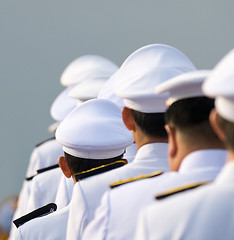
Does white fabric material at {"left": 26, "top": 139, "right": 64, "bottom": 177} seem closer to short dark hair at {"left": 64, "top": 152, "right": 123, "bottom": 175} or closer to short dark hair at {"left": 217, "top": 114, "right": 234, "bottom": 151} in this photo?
short dark hair at {"left": 64, "top": 152, "right": 123, "bottom": 175}

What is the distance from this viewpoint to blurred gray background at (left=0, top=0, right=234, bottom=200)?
803 centimetres

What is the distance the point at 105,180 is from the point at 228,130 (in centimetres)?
89

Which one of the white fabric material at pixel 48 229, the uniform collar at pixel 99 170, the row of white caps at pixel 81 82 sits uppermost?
the uniform collar at pixel 99 170

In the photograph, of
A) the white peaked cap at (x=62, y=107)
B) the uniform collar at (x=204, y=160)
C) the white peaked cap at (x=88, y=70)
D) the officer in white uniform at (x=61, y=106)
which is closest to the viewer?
the uniform collar at (x=204, y=160)

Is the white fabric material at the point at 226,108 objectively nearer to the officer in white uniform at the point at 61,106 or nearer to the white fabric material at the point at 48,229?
the white fabric material at the point at 48,229

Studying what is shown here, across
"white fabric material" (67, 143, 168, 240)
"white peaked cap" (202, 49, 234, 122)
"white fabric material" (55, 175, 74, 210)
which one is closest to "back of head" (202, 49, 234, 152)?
"white peaked cap" (202, 49, 234, 122)

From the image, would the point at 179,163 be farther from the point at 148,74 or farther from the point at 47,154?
the point at 47,154

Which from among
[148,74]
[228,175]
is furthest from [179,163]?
[148,74]

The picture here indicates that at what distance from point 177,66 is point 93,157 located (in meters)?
0.40

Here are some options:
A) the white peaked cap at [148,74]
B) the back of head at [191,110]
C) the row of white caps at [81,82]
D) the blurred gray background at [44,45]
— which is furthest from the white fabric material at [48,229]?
the blurred gray background at [44,45]

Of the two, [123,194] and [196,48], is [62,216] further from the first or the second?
[196,48]

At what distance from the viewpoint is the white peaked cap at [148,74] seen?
2609 mm

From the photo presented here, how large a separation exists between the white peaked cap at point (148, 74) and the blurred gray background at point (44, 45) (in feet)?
16.6

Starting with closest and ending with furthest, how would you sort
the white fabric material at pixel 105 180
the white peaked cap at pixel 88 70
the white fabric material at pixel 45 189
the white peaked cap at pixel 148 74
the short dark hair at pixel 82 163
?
the white fabric material at pixel 105 180 < the white peaked cap at pixel 148 74 < the short dark hair at pixel 82 163 < the white fabric material at pixel 45 189 < the white peaked cap at pixel 88 70
